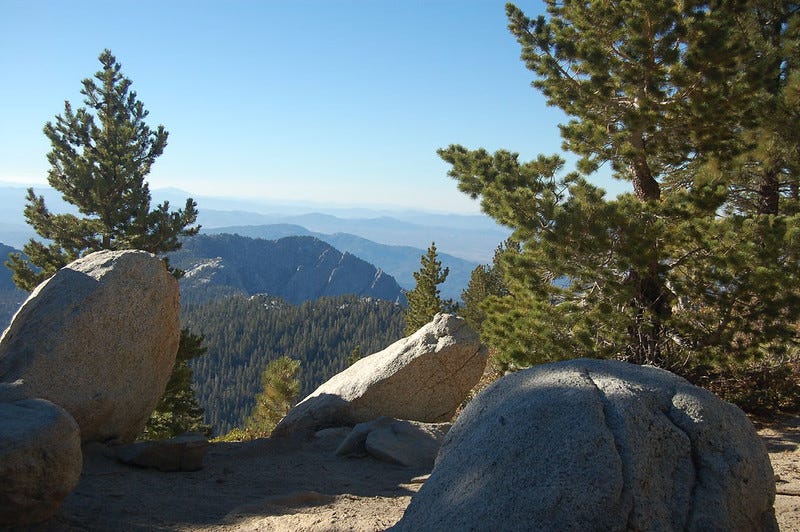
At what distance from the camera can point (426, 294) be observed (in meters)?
35.5

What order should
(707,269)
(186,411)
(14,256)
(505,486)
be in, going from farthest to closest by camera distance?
(186,411) → (14,256) → (707,269) → (505,486)

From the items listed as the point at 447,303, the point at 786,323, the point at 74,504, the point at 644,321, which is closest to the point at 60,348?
the point at 74,504

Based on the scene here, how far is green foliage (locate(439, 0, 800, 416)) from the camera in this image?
953cm

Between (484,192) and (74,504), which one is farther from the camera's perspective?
(484,192)

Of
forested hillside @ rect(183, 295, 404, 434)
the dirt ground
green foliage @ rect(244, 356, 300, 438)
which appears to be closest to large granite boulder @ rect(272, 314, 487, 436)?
the dirt ground

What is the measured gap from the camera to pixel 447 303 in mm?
39781

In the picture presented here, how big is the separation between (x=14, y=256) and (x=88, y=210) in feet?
9.80

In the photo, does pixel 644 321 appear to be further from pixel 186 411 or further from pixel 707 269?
pixel 186 411

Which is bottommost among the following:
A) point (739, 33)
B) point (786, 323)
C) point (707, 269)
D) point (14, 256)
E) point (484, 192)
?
point (14, 256)

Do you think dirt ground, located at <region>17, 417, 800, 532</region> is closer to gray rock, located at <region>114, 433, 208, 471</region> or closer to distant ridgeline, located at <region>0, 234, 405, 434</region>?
gray rock, located at <region>114, 433, 208, 471</region>

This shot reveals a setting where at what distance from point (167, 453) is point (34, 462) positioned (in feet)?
12.8

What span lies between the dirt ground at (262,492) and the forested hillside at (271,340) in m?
118

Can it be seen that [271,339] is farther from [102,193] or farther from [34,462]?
[34,462]

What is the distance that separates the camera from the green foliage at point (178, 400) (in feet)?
67.9
